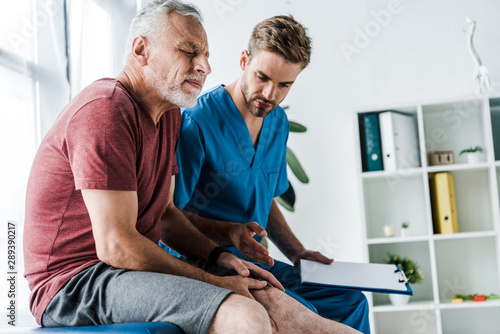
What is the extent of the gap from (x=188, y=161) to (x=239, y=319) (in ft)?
2.32

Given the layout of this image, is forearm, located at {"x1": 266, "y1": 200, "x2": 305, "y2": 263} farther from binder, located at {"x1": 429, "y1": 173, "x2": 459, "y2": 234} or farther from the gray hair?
binder, located at {"x1": 429, "y1": 173, "x2": 459, "y2": 234}

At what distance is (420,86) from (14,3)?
2165mm

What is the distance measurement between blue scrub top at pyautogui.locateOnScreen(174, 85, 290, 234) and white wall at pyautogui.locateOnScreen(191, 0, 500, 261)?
4.32ft

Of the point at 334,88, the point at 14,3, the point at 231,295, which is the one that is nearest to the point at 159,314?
the point at 231,295

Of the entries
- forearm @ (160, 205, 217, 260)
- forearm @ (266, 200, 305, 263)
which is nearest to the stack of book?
forearm @ (266, 200, 305, 263)

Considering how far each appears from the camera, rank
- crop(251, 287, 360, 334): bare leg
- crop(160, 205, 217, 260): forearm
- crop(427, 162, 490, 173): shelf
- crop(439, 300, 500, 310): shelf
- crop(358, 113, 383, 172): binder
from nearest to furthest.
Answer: crop(251, 287, 360, 334): bare leg → crop(160, 205, 217, 260): forearm → crop(439, 300, 500, 310): shelf → crop(427, 162, 490, 173): shelf → crop(358, 113, 383, 172): binder

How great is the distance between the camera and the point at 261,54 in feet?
4.96

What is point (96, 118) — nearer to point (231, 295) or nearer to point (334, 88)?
point (231, 295)

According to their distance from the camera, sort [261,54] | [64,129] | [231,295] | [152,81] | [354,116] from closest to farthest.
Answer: [231,295]
[64,129]
[152,81]
[261,54]
[354,116]

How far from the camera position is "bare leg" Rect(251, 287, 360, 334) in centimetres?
98

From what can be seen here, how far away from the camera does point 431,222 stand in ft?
8.00

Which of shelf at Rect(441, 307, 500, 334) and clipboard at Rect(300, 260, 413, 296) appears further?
shelf at Rect(441, 307, 500, 334)

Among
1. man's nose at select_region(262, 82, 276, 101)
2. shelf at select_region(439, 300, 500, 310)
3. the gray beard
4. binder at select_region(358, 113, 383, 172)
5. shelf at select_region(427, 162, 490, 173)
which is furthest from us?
binder at select_region(358, 113, 383, 172)

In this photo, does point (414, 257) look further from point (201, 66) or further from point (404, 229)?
point (201, 66)
